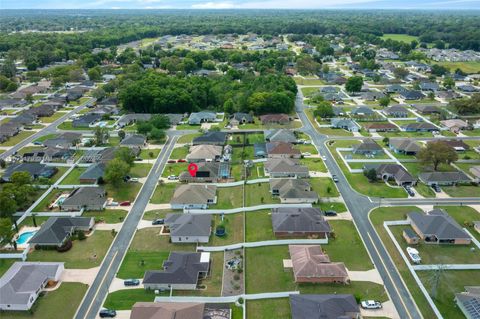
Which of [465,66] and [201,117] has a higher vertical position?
[465,66]

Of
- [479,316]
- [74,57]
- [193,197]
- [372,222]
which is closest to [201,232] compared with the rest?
[193,197]

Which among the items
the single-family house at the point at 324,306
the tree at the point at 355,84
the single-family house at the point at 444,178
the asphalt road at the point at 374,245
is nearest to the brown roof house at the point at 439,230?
the asphalt road at the point at 374,245

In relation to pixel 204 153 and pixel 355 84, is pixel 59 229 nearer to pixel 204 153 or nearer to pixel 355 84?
pixel 204 153

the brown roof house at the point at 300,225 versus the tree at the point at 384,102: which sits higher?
the tree at the point at 384,102

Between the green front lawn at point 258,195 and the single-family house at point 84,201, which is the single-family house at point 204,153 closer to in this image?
the green front lawn at point 258,195

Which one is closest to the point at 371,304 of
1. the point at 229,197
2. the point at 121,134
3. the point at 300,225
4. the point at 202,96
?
the point at 300,225

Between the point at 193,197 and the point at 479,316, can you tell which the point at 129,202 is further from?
the point at 479,316

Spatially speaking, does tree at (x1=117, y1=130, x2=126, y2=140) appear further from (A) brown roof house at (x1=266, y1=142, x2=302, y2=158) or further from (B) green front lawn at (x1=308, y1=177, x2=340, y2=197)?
(B) green front lawn at (x1=308, y1=177, x2=340, y2=197)
